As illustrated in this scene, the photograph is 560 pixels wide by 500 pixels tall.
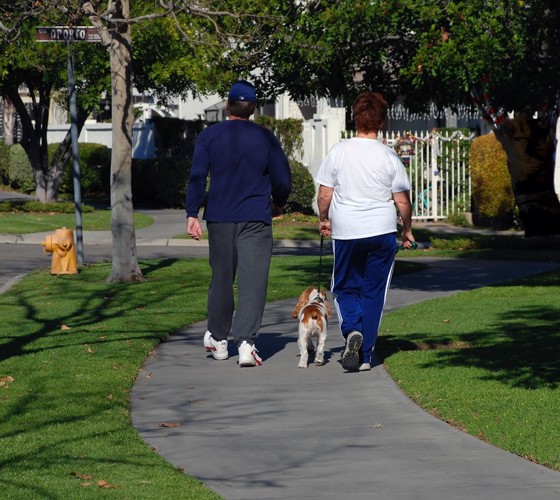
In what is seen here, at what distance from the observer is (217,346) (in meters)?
9.62

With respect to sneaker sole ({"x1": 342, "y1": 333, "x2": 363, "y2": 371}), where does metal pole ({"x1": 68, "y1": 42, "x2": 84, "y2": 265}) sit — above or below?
above

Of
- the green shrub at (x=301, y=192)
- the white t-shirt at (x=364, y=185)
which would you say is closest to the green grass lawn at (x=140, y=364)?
the white t-shirt at (x=364, y=185)

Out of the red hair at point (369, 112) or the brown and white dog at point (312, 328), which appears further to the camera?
the brown and white dog at point (312, 328)

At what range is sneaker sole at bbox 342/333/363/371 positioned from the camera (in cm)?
890

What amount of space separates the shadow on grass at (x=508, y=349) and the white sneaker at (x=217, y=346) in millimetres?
1235

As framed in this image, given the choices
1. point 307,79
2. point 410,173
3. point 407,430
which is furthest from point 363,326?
point 410,173

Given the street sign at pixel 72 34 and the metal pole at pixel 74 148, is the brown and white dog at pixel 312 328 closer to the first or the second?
the street sign at pixel 72 34

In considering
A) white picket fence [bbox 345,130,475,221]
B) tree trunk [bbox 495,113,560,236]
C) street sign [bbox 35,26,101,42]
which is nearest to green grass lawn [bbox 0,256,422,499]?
street sign [bbox 35,26,101,42]

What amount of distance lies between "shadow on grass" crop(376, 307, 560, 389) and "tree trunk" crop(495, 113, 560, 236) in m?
7.59

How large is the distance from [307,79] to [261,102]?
1493 millimetres

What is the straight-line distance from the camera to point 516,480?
5.96 m

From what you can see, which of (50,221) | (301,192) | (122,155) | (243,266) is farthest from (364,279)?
(301,192)

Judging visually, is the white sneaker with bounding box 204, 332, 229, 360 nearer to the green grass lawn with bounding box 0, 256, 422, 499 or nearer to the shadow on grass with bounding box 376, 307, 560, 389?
the green grass lawn with bounding box 0, 256, 422, 499

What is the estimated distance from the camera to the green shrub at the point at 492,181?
24.0 meters
